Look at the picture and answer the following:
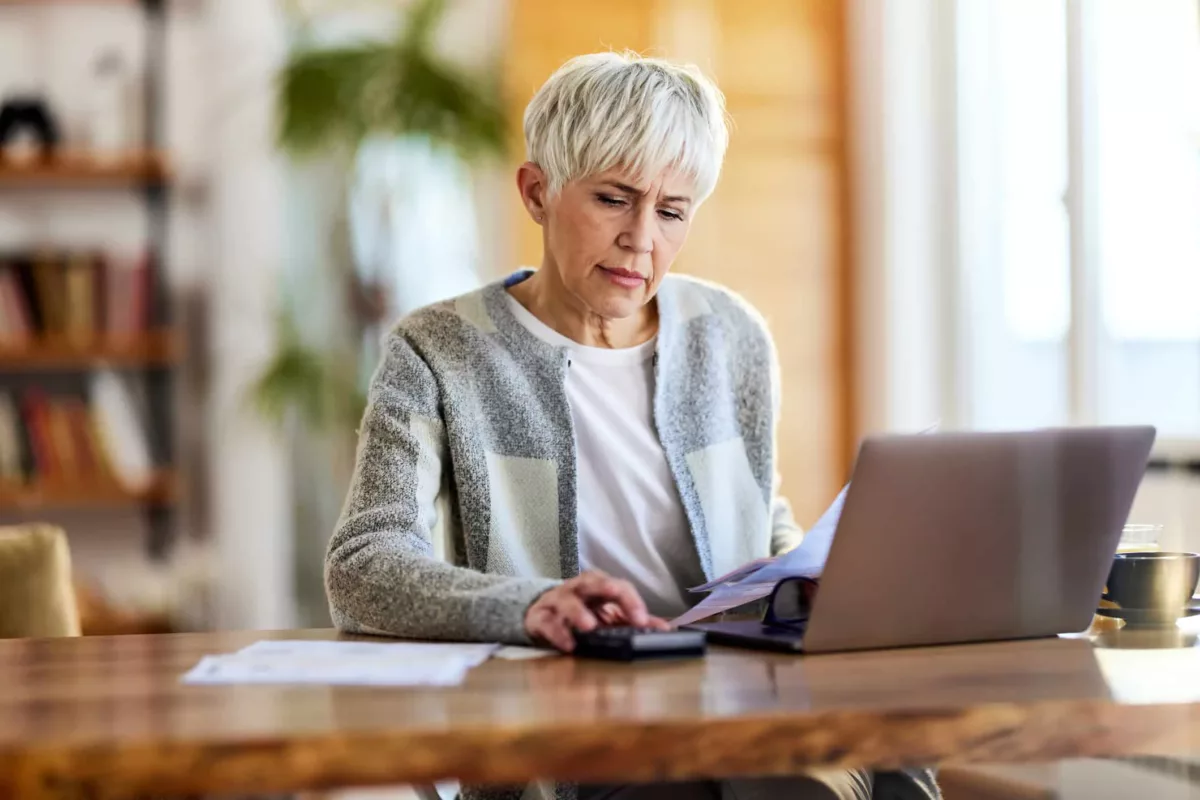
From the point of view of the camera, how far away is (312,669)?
3.82ft

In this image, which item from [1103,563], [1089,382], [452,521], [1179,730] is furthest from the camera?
[1089,382]

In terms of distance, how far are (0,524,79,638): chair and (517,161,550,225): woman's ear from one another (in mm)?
713

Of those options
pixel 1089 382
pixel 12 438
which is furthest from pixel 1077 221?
pixel 12 438

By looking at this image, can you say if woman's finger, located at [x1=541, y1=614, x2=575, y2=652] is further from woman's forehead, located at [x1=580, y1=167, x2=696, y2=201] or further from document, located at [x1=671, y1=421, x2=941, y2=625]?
woman's forehead, located at [x1=580, y1=167, x2=696, y2=201]

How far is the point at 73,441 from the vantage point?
3.98 meters

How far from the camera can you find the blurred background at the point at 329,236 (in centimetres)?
397

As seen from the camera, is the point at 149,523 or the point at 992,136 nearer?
the point at 992,136

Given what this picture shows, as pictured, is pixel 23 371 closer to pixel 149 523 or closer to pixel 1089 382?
pixel 149 523

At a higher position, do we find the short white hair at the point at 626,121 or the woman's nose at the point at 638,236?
the short white hair at the point at 626,121

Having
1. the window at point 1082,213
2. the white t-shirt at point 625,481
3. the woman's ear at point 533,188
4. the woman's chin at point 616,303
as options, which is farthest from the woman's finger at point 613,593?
A: the window at point 1082,213

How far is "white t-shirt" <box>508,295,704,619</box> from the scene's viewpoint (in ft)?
5.64

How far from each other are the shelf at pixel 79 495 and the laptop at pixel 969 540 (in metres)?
2.96

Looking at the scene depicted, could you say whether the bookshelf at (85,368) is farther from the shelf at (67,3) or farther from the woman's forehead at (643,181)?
the woman's forehead at (643,181)

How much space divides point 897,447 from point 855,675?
0.62 ft
